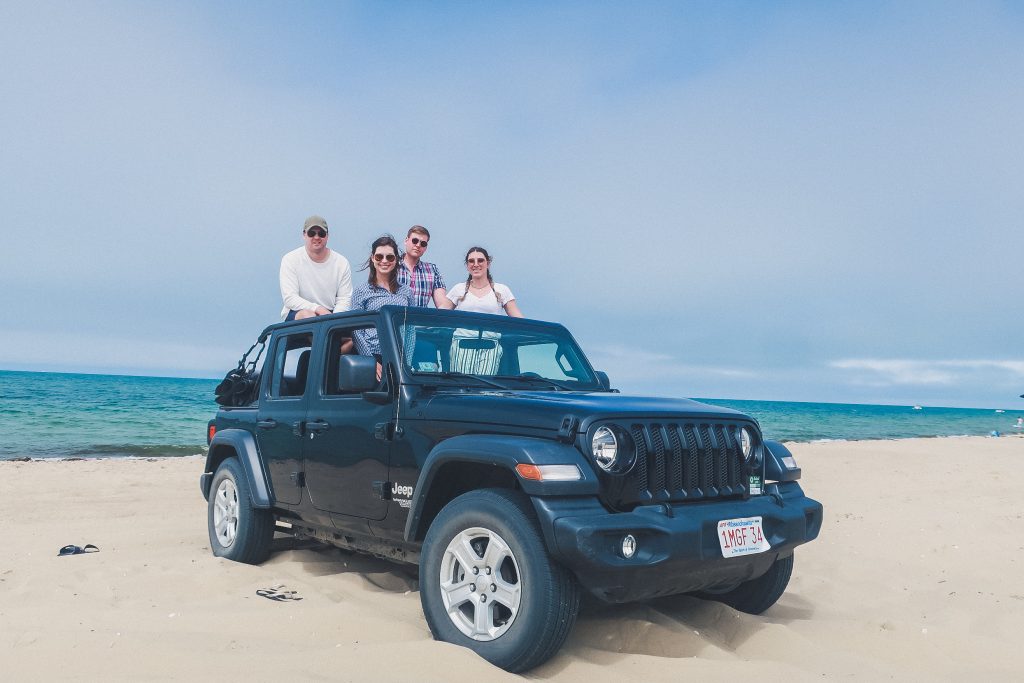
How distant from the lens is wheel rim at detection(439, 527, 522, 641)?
3.56 metres

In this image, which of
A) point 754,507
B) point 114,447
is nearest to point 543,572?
point 754,507

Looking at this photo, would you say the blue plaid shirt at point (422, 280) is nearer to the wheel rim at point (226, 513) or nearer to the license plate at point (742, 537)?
the wheel rim at point (226, 513)

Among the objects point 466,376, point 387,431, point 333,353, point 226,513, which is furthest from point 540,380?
point 226,513

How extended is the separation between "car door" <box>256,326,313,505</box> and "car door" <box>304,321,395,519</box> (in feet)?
0.54

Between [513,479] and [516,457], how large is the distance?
1.49 feet

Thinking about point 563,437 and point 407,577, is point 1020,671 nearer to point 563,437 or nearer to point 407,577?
point 563,437

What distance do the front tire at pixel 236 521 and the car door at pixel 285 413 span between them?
29cm

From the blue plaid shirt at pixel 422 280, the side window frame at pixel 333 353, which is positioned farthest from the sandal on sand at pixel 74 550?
the blue plaid shirt at pixel 422 280

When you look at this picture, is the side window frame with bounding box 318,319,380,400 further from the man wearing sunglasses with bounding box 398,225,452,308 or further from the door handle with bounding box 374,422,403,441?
the man wearing sunglasses with bounding box 398,225,452,308

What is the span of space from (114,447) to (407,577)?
17634mm

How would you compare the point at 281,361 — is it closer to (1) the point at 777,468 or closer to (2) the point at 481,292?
(2) the point at 481,292

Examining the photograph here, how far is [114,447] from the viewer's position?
2030 cm

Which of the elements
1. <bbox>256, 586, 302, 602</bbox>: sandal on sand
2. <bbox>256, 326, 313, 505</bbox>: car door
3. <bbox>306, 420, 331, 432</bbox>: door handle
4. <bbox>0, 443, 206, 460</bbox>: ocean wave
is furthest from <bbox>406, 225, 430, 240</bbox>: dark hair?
<bbox>0, 443, 206, 460</bbox>: ocean wave

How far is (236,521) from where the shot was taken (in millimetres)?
5914
